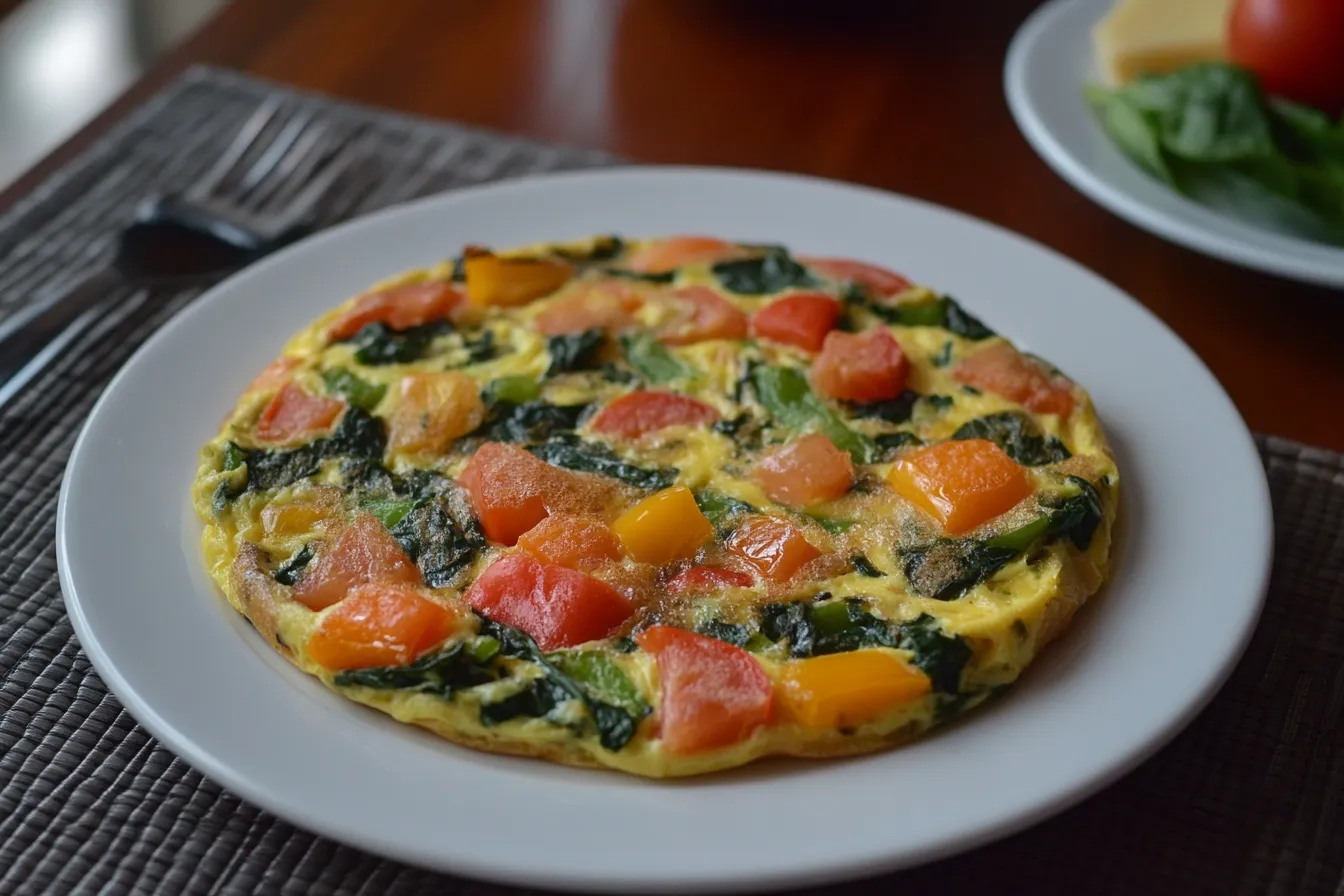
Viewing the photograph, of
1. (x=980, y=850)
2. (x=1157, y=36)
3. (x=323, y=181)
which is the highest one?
(x=1157, y=36)

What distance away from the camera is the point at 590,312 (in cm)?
321

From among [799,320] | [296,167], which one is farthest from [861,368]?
[296,167]

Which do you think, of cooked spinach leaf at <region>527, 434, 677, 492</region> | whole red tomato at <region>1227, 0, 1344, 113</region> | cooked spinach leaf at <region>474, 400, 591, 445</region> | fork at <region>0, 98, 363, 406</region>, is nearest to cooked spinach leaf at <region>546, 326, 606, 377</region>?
cooked spinach leaf at <region>474, 400, 591, 445</region>

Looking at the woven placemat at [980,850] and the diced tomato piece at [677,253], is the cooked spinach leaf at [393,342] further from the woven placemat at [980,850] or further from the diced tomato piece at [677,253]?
the woven placemat at [980,850]

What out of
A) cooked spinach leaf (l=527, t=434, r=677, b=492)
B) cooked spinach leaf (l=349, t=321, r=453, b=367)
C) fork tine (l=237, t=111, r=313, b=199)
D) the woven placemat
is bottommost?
the woven placemat

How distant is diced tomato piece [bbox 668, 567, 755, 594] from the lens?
2477mm

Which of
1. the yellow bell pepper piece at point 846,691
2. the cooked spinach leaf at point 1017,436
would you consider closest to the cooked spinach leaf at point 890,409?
the cooked spinach leaf at point 1017,436

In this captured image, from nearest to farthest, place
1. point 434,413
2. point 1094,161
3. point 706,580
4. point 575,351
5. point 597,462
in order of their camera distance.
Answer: point 706,580 < point 597,462 < point 434,413 < point 575,351 < point 1094,161

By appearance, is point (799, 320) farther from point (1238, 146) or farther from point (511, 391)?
point (1238, 146)

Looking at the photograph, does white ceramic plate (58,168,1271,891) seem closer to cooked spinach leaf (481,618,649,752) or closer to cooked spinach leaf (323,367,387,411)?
cooked spinach leaf (481,618,649,752)

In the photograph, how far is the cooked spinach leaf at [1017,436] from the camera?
2826 mm

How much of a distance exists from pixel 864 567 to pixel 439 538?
2.63 ft

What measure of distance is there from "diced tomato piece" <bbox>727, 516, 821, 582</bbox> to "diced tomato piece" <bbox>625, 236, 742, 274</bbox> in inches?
40.0

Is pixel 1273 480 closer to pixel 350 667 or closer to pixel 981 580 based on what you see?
pixel 981 580
